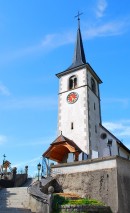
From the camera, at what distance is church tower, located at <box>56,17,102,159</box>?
80.3 ft

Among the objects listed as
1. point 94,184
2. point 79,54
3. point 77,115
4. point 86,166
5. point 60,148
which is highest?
point 79,54

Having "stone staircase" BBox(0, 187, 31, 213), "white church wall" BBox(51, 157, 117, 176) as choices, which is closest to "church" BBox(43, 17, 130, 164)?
"white church wall" BBox(51, 157, 117, 176)

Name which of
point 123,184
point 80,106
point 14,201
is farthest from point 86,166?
point 80,106

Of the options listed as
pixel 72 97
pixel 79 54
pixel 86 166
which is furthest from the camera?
pixel 79 54

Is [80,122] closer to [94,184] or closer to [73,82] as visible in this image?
[73,82]

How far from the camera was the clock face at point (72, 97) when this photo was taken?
27.2m

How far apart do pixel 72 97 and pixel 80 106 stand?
→ 70.0 inches

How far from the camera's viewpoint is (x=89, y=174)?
53.5 feet

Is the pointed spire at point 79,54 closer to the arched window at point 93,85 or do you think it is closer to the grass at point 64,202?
the arched window at point 93,85

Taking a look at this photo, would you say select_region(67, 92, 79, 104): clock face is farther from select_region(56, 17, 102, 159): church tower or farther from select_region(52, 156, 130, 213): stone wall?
select_region(52, 156, 130, 213): stone wall

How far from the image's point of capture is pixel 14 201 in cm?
1507

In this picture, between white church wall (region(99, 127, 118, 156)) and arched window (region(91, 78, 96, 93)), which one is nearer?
white church wall (region(99, 127, 118, 156))

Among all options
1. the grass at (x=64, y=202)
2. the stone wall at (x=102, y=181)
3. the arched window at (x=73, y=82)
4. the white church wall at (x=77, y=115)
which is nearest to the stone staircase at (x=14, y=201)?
the grass at (x=64, y=202)

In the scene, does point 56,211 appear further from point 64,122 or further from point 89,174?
point 64,122
